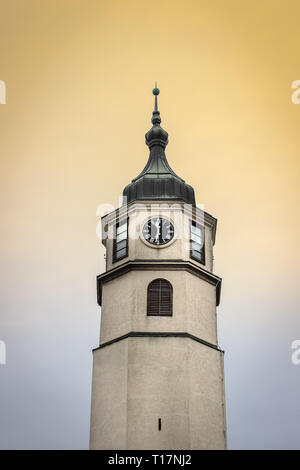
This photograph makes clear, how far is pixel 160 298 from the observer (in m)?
42.5

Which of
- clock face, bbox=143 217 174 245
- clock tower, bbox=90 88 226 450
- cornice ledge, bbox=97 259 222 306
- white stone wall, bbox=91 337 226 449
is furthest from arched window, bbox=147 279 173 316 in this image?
clock face, bbox=143 217 174 245

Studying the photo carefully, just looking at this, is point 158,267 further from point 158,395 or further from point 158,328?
point 158,395

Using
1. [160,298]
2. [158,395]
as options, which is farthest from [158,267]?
[158,395]

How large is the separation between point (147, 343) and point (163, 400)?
9.47 feet

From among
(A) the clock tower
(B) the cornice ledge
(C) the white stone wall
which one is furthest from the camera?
(B) the cornice ledge

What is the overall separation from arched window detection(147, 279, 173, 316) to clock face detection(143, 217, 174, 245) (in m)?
2.40

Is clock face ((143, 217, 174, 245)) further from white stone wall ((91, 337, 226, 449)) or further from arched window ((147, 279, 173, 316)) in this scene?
white stone wall ((91, 337, 226, 449))

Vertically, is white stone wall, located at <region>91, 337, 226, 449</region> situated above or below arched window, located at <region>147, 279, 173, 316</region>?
below

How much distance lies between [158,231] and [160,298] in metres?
4.02

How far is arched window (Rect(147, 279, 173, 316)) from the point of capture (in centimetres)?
4203

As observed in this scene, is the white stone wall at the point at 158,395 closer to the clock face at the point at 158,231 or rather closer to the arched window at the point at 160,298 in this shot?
the arched window at the point at 160,298

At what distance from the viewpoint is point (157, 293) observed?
140 ft
